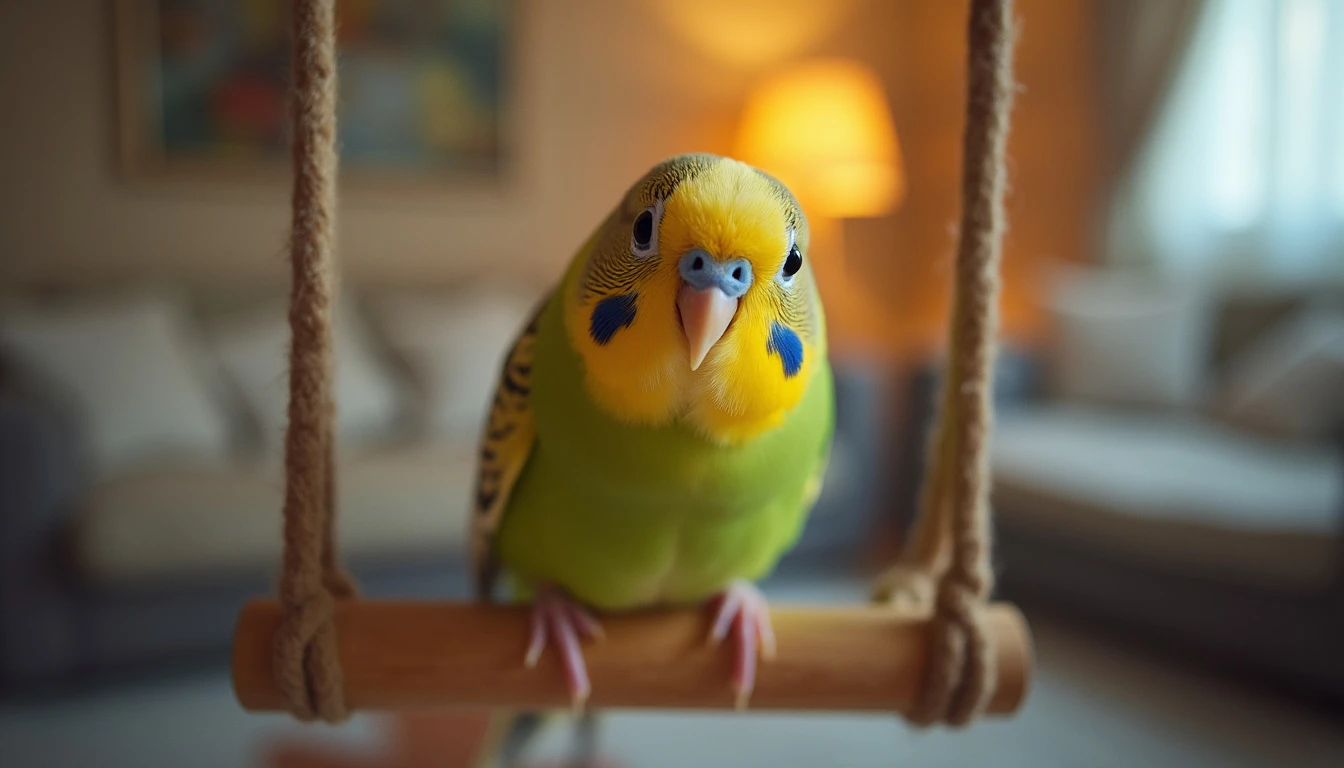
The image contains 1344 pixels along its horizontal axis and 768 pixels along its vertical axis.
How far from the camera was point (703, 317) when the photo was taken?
46 centimetres

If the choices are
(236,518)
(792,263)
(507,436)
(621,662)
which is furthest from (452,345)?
(792,263)

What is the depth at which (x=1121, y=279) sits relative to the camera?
311cm

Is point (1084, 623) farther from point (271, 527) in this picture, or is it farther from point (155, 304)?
point (155, 304)

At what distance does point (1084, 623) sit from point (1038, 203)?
1.90 meters

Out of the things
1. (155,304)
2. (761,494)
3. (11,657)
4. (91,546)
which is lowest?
(11,657)

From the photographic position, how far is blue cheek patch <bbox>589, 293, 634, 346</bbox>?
50 centimetres

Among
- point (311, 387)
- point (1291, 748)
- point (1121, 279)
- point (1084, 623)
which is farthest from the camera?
point (1121, 279)

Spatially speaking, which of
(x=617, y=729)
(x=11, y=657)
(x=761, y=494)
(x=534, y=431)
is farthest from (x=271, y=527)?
(x=761, y=494)

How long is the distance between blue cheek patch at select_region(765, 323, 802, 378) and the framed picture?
2.43 meters

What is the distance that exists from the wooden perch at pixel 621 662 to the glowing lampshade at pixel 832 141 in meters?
2.58

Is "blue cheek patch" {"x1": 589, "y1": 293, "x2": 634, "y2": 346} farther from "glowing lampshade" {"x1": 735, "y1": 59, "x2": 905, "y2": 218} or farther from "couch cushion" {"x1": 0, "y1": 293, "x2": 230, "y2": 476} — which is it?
"glowing lampshade" {"x1": 735, "y1": 59, "x2": 905, "y2": 218}

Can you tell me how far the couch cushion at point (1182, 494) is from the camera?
67.9 inches

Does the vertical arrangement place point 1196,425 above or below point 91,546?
above

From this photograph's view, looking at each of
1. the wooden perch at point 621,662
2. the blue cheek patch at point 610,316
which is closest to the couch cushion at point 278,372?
the wooden perch at point 621,662
